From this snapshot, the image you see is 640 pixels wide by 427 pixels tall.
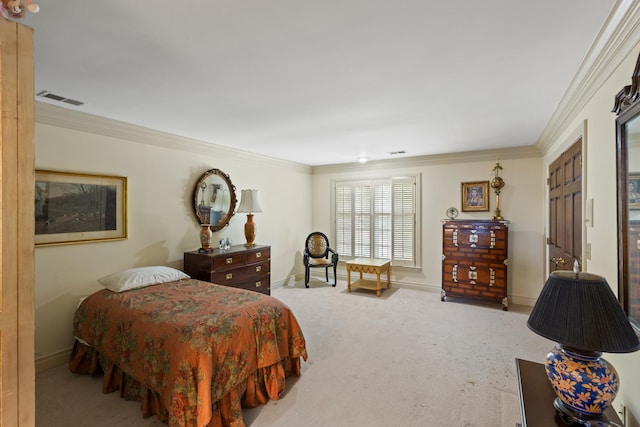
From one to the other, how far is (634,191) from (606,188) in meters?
0.46

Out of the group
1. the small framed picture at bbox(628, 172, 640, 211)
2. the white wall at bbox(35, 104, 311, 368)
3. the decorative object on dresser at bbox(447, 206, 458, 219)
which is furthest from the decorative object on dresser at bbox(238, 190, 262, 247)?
the small framed picture at bbox(628, 172, 640, 211)

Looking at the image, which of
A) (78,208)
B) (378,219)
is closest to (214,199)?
(78,208)

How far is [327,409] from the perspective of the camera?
85.3 inches

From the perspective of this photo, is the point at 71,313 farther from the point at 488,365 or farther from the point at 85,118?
the point at 488,365

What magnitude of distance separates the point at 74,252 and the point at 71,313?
0.60 m

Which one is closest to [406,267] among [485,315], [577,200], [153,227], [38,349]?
[485,315]

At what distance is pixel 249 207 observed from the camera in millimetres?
4395

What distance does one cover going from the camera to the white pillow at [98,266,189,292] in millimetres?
2777

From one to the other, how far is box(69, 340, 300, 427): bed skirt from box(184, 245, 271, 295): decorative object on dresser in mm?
1291

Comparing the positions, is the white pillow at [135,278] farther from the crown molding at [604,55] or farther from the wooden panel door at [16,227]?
the crown molding at [604,55]

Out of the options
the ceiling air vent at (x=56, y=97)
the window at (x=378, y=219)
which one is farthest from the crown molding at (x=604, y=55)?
the ceiling air vent at (x=56, y=97)

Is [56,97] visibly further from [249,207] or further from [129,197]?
[249,207]

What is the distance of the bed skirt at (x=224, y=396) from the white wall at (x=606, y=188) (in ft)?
6.93

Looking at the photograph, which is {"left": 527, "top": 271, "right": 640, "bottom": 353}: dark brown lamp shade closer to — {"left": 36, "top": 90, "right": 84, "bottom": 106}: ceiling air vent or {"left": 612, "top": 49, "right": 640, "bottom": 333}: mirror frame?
{"left": 612, "top": 49, "right": 640, "bottom": 333}: mirror frame
